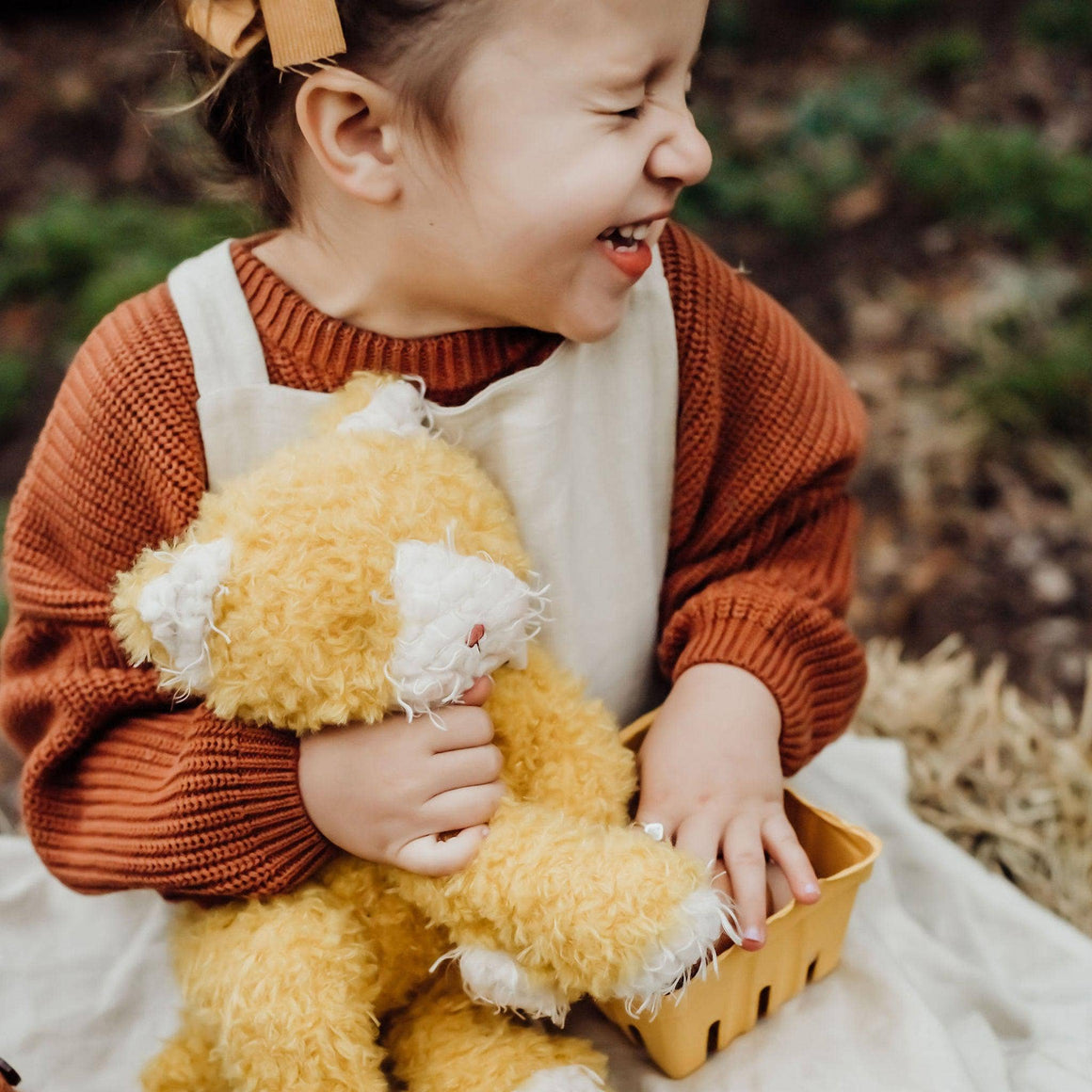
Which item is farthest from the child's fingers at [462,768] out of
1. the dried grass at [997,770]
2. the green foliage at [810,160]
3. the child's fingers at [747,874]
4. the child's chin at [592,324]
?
the green foliage at [810,160]

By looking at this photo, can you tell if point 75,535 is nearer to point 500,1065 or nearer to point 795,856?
point 500,1065

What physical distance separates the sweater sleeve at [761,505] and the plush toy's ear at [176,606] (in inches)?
19.3

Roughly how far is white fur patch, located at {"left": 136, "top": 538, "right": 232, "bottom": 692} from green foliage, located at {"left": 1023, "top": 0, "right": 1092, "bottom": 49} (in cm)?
342

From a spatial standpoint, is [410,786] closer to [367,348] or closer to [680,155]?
[367,348]

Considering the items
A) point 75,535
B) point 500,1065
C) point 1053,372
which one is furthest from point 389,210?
point 1053,372

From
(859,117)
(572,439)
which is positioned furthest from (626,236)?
(859,117)

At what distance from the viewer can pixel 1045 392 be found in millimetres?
2480

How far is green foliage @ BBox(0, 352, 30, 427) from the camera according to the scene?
8.86 ft

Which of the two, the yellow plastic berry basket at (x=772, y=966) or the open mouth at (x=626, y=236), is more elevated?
the open mouth at (x=626, y=236)

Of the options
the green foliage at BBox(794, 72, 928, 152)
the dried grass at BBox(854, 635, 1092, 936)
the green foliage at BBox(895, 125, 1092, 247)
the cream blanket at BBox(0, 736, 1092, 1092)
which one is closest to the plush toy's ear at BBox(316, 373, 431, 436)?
the cream blanket at BBox(0, 736, 1092, 1092)

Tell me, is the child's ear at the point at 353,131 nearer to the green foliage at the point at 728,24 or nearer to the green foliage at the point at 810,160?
the green foliage at the point at 810,160

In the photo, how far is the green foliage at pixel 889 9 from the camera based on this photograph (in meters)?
3.62

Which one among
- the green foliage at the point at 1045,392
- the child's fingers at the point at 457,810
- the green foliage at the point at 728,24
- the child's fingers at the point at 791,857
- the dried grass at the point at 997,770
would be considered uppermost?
the child's fingers at the point at 457,810

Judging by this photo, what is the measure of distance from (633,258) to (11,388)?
7.09 feet
